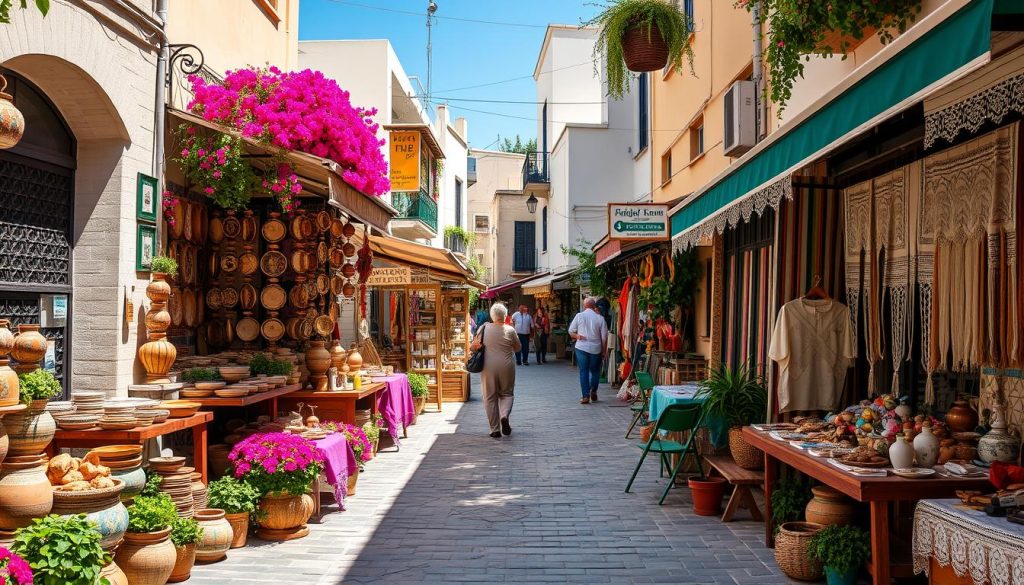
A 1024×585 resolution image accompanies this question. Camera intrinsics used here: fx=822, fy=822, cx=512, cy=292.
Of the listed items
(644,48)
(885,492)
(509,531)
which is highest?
(644,48)

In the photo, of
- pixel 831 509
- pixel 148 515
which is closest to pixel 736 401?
pixel 831 509

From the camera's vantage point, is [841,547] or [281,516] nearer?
[841,547]

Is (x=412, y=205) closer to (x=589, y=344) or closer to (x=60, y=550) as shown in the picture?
(x=589, y=344)

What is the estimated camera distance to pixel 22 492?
4.20m

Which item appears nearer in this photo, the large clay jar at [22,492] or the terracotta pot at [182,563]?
the large clay jar at [22,492]

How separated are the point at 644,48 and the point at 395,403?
17.9 feet

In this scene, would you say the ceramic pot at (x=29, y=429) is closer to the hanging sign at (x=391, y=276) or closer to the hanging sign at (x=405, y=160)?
the hanging sign at (x=391, y=276)

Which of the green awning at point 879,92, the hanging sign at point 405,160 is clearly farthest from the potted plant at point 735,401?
the hanging sign at point 405,160

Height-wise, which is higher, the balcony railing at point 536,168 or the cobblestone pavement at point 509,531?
the balcony railing at point 536,168

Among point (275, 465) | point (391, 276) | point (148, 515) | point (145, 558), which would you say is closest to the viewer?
point (145, 558)

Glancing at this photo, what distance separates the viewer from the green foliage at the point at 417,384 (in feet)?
43.4

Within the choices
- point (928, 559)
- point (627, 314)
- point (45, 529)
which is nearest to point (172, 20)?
point (45, 529)

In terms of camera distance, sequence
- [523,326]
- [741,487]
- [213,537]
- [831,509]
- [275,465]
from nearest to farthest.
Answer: [831,509] → [213,537] → [275,465] → [741,487] → [523,326]

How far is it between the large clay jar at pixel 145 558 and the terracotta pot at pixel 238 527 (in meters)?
0.98
